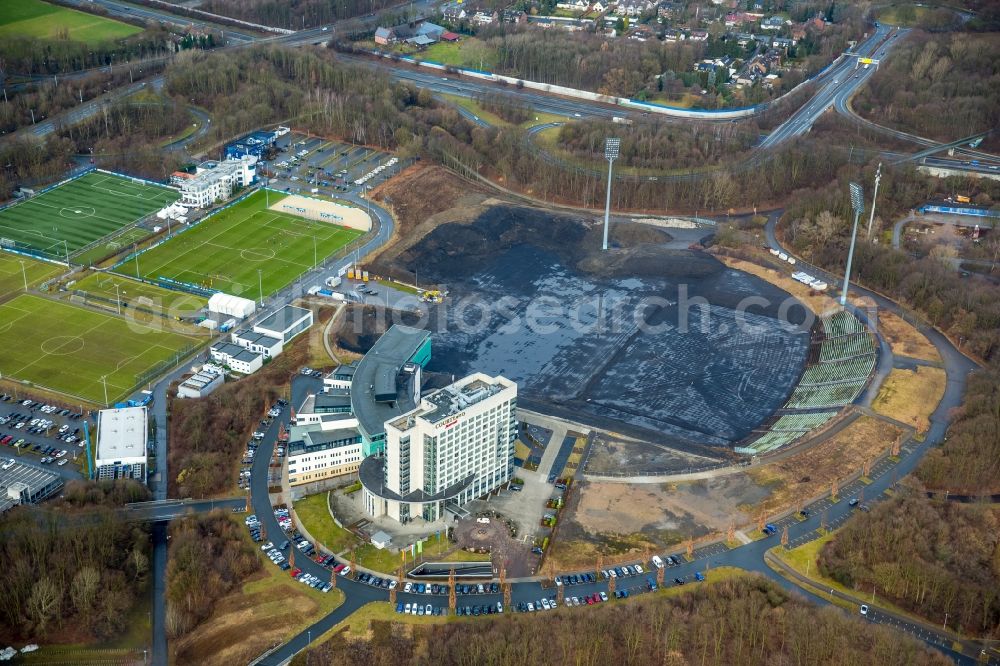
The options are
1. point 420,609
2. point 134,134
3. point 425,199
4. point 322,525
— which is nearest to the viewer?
point 420,609

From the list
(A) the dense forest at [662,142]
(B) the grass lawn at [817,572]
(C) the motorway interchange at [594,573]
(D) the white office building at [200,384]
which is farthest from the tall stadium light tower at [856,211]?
(D) the white office building at [200,384]

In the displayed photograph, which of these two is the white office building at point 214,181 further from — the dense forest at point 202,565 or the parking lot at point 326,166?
the dense forest at point 202,565

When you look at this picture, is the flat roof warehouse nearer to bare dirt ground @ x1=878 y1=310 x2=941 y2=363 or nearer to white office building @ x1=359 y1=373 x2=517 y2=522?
white office building @ x1=359 y1=373 x2=517 y2=522

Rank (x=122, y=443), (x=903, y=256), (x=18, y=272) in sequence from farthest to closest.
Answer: (x=903, y=256)
(x=18, y=272)
(x=122, y=443)

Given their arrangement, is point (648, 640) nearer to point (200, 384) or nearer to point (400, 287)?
point (200, 384)

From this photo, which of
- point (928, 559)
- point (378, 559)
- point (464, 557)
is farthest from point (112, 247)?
point (928, 559)

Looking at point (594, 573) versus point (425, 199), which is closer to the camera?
point (594, 573)

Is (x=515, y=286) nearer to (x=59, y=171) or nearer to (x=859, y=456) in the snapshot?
(x=859, y=456)

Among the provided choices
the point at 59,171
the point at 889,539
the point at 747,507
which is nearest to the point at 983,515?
the point at 889,539
